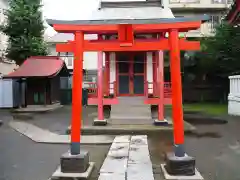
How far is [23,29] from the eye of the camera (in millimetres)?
23203

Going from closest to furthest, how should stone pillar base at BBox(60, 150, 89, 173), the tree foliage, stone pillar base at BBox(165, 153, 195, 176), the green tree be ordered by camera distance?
stone pillar base at BBox(165, 153, 195, 176)
stone pillar base at BBox(60, 150, 89, 173)
the tree foliage
the green tree

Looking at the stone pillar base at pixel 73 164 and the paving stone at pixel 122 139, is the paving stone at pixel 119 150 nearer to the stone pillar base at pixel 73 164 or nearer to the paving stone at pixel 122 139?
the paving stone at pixel 122 139

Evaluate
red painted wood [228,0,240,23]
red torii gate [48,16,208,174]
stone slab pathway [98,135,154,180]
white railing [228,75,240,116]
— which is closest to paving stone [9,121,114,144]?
stone slab pathway [98,135,154,180]

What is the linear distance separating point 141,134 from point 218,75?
49.5 ft


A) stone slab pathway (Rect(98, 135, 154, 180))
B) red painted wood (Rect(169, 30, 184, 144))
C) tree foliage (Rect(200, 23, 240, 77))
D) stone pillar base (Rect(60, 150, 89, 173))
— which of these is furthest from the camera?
tree foliage (Rect(200, 23, 240, 77))

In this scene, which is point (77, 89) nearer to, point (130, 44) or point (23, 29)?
point (130, 44)

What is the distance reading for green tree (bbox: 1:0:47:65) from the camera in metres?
22.9

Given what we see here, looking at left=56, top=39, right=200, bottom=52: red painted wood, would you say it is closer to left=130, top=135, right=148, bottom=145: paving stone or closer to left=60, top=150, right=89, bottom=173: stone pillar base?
left=60, top=150, right=89, bottom=173: stone pillar base

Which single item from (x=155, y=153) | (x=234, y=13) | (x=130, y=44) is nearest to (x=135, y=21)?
(x=130, y=44)

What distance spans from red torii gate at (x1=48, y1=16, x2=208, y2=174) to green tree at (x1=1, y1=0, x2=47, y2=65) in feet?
55.6

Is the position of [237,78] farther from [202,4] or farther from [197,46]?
[202,4]

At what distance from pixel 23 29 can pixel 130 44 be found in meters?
18.2

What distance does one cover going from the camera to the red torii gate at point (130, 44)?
6895mm

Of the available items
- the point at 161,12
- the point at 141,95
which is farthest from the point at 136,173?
the point at 161,12
